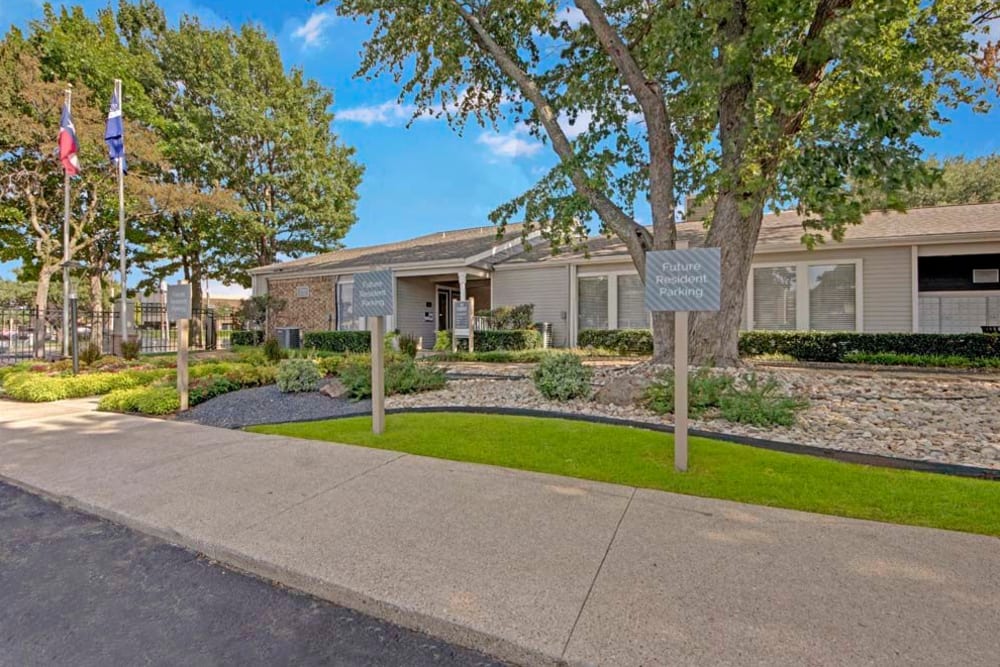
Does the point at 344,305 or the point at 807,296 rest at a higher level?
the point at 344,305

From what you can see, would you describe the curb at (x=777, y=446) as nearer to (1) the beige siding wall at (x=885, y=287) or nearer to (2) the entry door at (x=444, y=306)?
(1) the beige siding wall at (x=885, y=287)

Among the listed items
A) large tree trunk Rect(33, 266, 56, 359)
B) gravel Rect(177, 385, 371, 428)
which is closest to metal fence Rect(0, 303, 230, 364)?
large tree trunk Rect(33, 266, 56, 359)

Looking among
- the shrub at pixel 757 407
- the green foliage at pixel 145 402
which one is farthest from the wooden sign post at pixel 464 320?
the shrub at pixel 757 407

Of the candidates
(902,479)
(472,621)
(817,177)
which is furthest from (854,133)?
(472,621)

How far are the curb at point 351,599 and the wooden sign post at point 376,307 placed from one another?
8.03ft

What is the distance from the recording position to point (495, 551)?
2.77 meters

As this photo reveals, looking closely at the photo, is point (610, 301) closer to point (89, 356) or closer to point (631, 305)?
point (631, 305)

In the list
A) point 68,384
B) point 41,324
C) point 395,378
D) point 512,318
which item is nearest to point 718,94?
point 395,378

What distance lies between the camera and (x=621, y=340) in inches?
512

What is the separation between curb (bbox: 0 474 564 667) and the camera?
6.55 feet

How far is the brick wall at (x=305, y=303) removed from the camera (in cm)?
1795

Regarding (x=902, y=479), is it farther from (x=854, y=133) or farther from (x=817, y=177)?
(x=854, y=133)

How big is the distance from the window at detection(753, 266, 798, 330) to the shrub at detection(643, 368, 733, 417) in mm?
7633

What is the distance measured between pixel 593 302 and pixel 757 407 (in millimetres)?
9201
